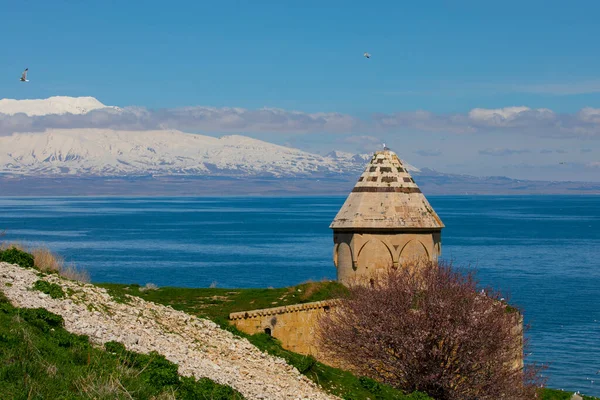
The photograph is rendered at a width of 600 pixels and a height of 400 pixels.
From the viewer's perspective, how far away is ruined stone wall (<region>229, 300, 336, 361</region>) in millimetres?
22406

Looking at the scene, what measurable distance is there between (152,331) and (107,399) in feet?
17.8

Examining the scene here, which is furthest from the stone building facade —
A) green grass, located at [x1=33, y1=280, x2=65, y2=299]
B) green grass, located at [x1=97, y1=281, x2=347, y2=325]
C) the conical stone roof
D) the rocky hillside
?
green grass, located at [x1=33, y1=280, x2=65, y2=299]

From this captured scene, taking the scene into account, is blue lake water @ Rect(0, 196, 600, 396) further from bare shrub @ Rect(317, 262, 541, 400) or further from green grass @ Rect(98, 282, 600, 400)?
bare shrub @ Rect(317, 262, 541, 400)

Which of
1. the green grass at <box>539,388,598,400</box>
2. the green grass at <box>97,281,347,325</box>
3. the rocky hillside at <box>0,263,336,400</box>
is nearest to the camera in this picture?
the rocky hillside at <box>0,263,336,400</box>

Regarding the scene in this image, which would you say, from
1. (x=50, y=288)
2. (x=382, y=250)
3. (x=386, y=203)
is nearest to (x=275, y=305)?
(x=382, y=250)

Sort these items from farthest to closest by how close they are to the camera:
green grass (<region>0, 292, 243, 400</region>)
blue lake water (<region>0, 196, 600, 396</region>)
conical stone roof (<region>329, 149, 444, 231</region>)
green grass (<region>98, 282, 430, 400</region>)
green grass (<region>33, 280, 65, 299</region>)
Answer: blue lake water (<region>0, 196, 600, 396</region>), conical stone roof (<region>329, 149, 444, 231</region>), green grass (<region>98, 282, 430, 400</region>), green grass (<region>33, 280, 65, 299</region>), green grass (<region>0, 292, 243, 400</region>)

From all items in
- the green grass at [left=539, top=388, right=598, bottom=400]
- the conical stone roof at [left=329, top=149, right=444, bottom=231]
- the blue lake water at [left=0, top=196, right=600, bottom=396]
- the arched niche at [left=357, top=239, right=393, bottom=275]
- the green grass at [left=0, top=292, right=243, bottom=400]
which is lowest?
the blue lake water at [left=0, top=196, right=600, bottom=396]

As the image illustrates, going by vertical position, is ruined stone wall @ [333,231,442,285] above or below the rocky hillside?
above

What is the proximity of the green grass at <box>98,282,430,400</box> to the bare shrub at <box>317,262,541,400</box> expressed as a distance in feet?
6.11

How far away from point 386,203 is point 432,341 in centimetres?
597

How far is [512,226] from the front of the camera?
170 metres

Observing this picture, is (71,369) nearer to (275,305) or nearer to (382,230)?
(275,305)

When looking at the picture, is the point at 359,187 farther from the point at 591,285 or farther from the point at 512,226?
the point at 512,226

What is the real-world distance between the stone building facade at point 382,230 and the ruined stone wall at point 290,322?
2.34 m
